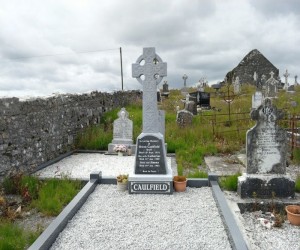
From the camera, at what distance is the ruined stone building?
32594 millimetres

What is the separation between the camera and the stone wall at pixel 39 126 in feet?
23.9

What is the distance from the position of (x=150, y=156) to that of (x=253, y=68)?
2863 cm

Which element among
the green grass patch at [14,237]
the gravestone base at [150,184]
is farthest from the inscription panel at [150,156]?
the green grass patch at [14,237]

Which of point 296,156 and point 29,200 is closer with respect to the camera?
point 29,200

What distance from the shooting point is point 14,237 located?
4672 millimetres

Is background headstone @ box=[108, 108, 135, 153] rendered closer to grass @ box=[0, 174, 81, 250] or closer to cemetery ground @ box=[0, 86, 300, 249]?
cemetery ground @ box=[0, 86, 300, 249]

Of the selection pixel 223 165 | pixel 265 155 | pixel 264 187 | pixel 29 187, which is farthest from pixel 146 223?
pixel 223 165


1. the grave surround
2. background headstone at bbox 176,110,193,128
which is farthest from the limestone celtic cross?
background headstone at bbox 176,110,193,128

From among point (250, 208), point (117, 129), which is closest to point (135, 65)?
point (250, 208)

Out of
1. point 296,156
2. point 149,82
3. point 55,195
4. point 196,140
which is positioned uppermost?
point 149,82

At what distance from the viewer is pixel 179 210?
5.47 metres

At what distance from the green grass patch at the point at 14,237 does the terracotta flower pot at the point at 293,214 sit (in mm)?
3824

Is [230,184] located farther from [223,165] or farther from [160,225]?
[160,225]

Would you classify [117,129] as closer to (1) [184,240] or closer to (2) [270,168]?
(2) [270,168]
